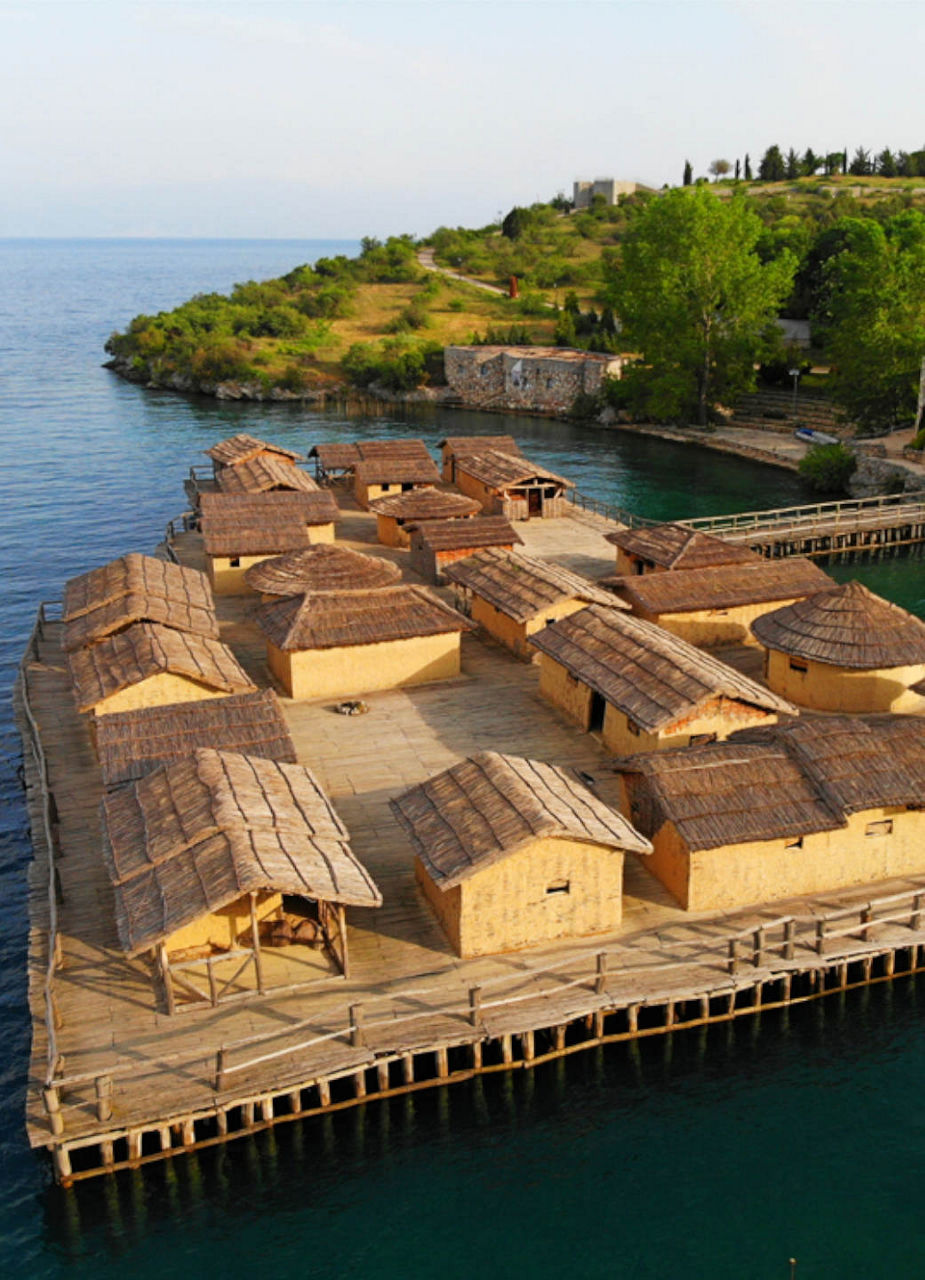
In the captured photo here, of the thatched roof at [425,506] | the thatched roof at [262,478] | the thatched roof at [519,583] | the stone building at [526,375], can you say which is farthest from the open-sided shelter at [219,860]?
the stone building at [526,375]

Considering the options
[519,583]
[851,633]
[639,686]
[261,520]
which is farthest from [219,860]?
[261,520]

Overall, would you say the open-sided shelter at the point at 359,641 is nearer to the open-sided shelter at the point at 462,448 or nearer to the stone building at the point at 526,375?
the open-sided shelter at the point at 462,448

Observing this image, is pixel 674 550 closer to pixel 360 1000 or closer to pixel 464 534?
pixel 464 534

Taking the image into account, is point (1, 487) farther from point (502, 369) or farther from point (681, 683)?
point (681, 683)

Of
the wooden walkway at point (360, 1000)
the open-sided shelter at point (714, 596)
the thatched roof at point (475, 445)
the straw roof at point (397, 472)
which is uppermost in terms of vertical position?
the thatched roof at point (475, 445)

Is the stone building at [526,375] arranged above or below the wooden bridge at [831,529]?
above

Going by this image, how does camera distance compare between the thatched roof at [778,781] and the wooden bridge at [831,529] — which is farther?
the wooden bridge at [831,529]
